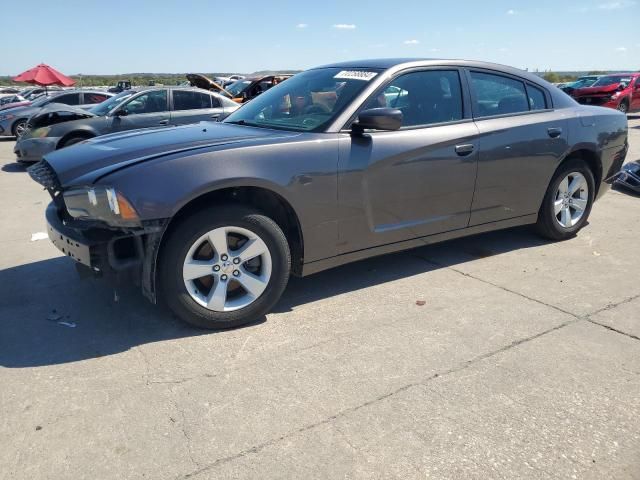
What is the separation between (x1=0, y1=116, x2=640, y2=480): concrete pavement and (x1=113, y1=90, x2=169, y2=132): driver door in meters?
5.70

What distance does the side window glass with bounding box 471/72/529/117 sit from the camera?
4312mm

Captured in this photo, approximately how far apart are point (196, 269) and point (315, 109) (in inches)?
60.5

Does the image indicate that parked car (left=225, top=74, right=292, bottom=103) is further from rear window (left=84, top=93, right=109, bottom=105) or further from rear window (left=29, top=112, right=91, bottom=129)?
rear window (left=29, top=112, right=91, bottom=129)

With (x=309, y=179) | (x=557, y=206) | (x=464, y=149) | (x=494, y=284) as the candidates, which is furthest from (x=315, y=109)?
(x=557, y=206)

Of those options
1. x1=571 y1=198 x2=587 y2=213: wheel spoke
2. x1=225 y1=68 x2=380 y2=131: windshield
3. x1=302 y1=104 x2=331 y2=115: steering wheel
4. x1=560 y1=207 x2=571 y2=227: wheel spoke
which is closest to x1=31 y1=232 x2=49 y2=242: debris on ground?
x1=225 y1=68 x2=380 y2=131: windshield

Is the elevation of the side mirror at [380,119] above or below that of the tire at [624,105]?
above

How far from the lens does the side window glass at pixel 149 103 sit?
979 cm

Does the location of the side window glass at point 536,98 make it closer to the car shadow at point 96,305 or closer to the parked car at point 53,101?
the car shadow at point 96,305

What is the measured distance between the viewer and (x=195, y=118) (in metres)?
10.2

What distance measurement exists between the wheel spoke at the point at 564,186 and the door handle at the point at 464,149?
134cm

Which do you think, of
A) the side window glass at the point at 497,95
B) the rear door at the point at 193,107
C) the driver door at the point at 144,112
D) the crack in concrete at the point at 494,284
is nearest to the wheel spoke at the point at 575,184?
the side window glass at the point at 497,95

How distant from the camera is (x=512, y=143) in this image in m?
4.36

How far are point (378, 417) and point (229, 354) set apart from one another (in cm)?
100

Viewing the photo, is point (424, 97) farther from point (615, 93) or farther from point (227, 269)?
point (615, 93)
